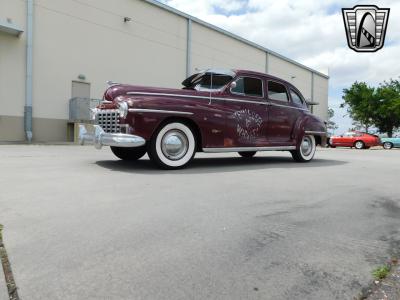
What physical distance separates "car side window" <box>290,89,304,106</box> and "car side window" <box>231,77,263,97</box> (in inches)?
43.4

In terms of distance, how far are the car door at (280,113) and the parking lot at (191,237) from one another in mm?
2777

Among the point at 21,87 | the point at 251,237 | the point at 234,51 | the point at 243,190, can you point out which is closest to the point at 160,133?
the point at 243,190

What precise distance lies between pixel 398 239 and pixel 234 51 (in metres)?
27.0

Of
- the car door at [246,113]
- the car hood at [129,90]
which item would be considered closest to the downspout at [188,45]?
the car door at [246,113]

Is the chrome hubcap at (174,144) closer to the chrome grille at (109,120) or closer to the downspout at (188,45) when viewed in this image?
the chrome grille at (109,120)

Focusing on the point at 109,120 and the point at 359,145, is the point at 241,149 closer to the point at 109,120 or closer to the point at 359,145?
the point at 109,120

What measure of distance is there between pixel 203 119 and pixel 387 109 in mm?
40897

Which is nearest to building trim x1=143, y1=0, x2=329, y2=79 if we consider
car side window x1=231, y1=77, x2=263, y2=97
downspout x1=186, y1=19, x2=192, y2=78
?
downspout x1=186, y1=19, x2=192, y2=78

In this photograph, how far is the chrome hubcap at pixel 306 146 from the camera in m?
8.26

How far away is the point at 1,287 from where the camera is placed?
5.83 ft

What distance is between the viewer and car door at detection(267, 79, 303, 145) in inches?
293

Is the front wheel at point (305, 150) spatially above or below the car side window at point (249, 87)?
below

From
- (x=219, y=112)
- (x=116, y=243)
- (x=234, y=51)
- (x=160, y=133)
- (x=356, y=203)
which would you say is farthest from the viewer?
(x=234, y=51)

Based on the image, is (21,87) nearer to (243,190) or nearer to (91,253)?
(243,190)
